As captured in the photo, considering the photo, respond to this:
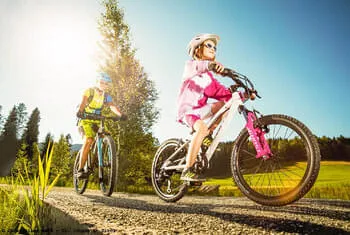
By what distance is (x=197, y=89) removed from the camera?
3779 millimetres

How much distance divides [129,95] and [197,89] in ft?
33.4

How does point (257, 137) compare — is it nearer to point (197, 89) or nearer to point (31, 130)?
point (197, 89)

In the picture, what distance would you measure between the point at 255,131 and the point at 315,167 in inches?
30.5

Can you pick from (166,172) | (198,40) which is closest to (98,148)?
(166,172)

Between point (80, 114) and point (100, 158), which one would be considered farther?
point (100, 158)

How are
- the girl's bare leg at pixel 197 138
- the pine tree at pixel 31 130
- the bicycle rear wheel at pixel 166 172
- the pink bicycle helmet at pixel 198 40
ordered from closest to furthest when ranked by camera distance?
1. the girl's bare leg at pixel 197 138
2. the pink bicycle helmet at pixel 198 40
3. the bicycle rear wheel at pixel 166 172
4. the pine tree at pixel 31 130

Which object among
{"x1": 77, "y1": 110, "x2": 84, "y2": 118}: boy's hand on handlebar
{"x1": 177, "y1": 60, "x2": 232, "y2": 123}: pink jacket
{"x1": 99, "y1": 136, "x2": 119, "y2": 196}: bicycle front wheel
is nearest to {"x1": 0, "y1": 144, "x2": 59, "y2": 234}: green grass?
{"x1": 177, "y1": 60, "x2": 232, "y2": 123}: pink jacket

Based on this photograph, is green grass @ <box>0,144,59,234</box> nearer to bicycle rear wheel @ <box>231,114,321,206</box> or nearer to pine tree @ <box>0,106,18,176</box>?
bicycle rear wheel @ <box>231,114,321,206</box>

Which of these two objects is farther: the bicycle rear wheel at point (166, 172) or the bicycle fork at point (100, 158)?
the bicycle fork at point (100, 158)

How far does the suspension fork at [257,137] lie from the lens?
301cm

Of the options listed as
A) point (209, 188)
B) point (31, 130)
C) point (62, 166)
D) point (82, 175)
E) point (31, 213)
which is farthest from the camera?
point (31, 130)

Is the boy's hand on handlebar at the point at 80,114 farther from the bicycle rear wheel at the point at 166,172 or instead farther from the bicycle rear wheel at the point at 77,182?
the bicycle rear wheel at the point at 166,172

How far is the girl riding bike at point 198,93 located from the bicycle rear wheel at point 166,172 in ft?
2.51

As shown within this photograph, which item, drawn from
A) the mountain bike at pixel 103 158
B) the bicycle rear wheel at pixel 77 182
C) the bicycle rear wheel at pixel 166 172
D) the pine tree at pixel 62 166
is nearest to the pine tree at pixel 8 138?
the pine tree at pixel 62 166
